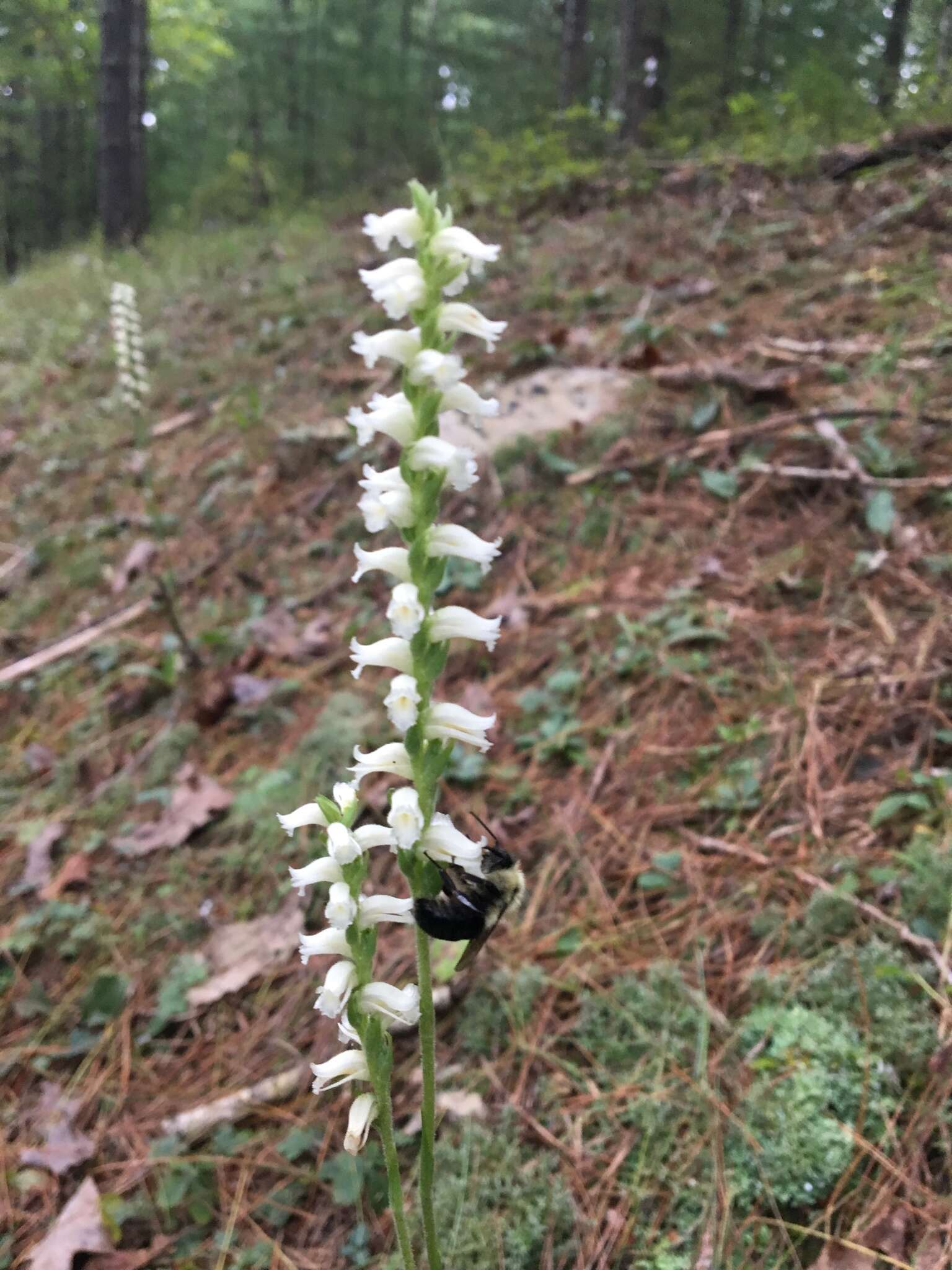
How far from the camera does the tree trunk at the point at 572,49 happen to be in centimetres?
1039

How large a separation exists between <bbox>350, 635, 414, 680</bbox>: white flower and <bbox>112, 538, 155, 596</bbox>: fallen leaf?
12.0 feet

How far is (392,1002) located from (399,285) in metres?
0.96

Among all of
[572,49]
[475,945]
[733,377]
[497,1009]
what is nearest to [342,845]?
[475,945]

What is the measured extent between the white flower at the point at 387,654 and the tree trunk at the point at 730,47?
15.4 meters

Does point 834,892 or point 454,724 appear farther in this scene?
point 834,892

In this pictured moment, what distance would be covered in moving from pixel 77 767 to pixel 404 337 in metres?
2.88

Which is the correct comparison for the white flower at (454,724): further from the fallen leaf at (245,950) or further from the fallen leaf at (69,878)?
the fallen leaf at (69,878)

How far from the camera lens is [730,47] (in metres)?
13.9

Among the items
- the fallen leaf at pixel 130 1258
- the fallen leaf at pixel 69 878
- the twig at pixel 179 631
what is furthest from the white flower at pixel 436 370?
the twig at pixel 179 631

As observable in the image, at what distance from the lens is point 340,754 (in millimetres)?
2859

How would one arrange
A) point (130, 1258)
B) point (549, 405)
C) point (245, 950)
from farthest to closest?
point (549, 405)
point (245, 950)
point (130, 1258)

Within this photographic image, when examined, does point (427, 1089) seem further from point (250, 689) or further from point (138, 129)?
point (138, 129)

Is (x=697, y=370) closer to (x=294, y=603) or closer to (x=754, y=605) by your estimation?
(x=754, y=605)

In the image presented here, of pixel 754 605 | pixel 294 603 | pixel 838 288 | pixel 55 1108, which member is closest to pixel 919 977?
pixel 754 605
